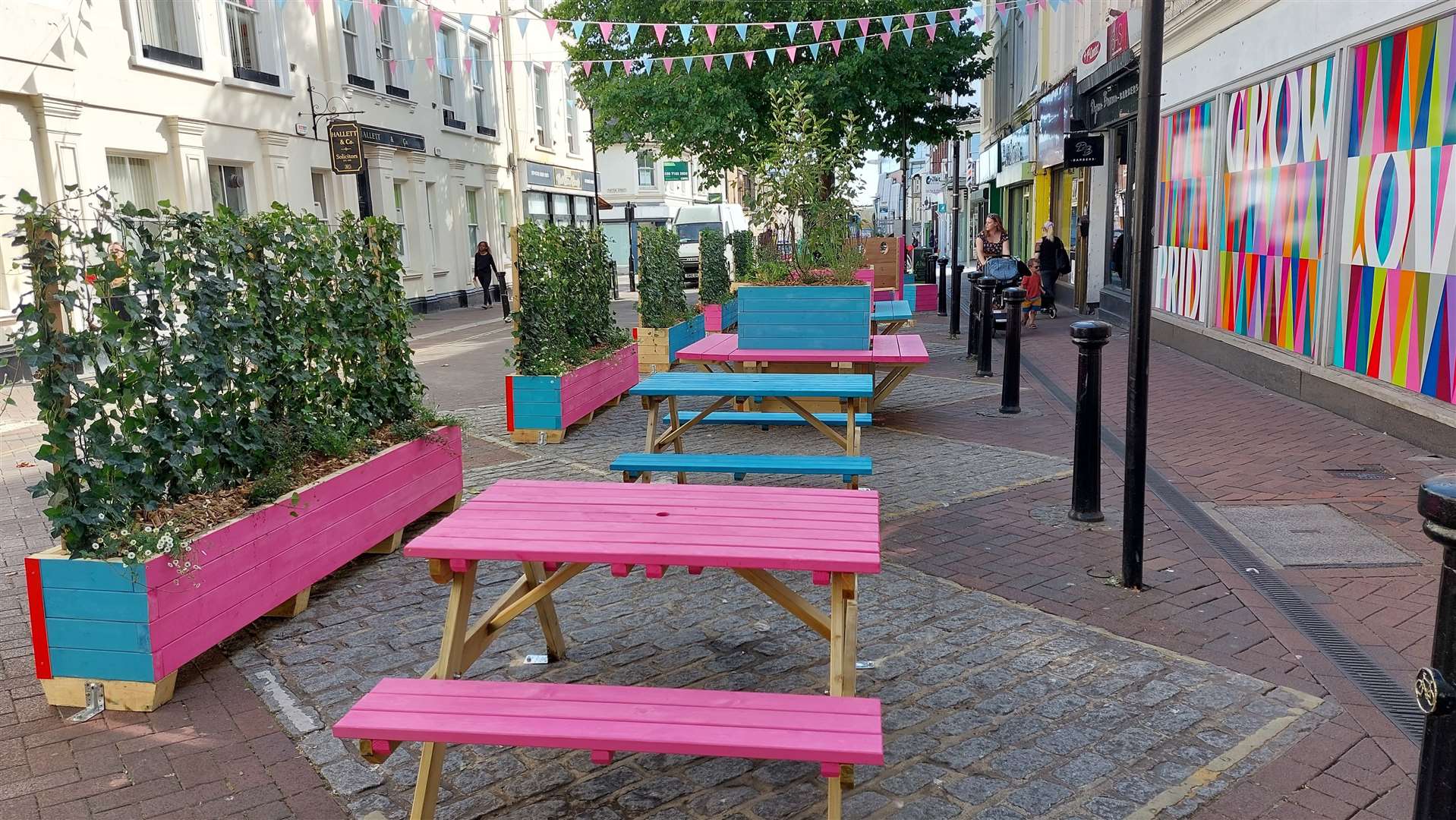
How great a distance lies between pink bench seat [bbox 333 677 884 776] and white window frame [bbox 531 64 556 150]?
29767 mm

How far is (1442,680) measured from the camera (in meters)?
2.06

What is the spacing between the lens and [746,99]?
20812 millimetres

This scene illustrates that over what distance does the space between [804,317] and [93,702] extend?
571 cm

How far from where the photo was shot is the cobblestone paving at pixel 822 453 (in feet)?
21.1

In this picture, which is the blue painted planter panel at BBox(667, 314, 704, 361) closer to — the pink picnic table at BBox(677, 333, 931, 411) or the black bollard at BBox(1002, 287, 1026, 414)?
the pink picnic table at BBox(677, 333, 931, 411)

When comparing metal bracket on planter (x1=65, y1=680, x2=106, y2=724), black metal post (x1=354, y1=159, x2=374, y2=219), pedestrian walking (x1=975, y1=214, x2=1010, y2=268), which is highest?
black metal post (x1=354, y1=159, x2=374, y2=219)

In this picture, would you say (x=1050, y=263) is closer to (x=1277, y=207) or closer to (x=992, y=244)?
(x=992, y=244)

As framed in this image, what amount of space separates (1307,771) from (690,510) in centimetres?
199

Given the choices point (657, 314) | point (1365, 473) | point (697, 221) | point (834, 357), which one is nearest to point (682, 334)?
point (657, 314)

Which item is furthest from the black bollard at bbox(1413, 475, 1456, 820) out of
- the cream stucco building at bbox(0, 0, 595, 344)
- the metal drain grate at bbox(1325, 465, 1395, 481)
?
the cream stucco building at bbox(0, 0, 595, 344)

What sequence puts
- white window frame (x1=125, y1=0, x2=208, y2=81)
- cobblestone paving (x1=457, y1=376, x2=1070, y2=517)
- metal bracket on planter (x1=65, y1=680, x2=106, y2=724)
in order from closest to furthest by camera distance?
metal bracket on planter (x1=65, y1=680, x2=106, y2=724) < cobblestone paving (x1=457, y1=376, x2=1070, y2=517) < white window frame (x1=125, y1=0, x2=208, y2=81)

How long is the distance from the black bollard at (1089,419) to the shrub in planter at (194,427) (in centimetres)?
342

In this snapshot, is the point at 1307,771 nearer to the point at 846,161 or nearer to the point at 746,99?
the point at 846,161

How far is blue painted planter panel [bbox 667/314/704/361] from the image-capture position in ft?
39.4
